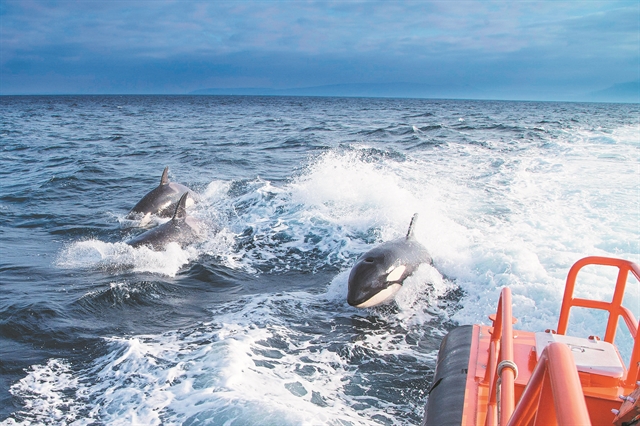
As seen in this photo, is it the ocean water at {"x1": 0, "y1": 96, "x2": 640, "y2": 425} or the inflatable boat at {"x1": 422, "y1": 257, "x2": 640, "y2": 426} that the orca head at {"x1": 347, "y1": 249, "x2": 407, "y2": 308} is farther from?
the inflatable boat at {"x1": 422, "y1": 257, "x2": 640, "y2": 426}

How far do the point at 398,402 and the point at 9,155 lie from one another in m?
26.3

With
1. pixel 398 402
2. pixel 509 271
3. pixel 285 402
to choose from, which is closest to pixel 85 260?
pixel 285 402

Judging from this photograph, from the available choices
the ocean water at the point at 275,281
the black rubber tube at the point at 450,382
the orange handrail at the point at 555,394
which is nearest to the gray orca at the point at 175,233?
the ocean water at the point at 275,281

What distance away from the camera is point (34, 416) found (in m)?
5.09

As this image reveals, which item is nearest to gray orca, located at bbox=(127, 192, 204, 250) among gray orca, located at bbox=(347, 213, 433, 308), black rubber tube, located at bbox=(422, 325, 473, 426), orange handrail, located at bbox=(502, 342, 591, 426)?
gray orca, located at bbox=(347, 213, 433, 308)

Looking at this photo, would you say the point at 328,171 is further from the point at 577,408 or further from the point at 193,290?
the point at 577,408

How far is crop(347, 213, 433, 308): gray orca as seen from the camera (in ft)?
25.7

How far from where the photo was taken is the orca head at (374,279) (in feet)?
25.7

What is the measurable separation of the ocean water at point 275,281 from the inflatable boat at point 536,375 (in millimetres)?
1013

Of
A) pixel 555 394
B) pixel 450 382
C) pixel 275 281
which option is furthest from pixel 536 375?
pixel 275 281

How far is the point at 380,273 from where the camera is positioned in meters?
8.03

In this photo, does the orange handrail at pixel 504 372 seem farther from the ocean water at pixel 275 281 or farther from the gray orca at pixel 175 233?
the gray orca at pixel 175 233

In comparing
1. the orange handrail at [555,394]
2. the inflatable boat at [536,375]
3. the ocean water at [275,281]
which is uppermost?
the orange handrail at [555,394]

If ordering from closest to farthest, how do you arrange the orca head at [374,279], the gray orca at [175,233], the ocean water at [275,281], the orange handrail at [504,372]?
the orange handrail at [504,372] < the ocean water at [275,281] < the orca head at [374,279] < the gray orca at [175,233]
